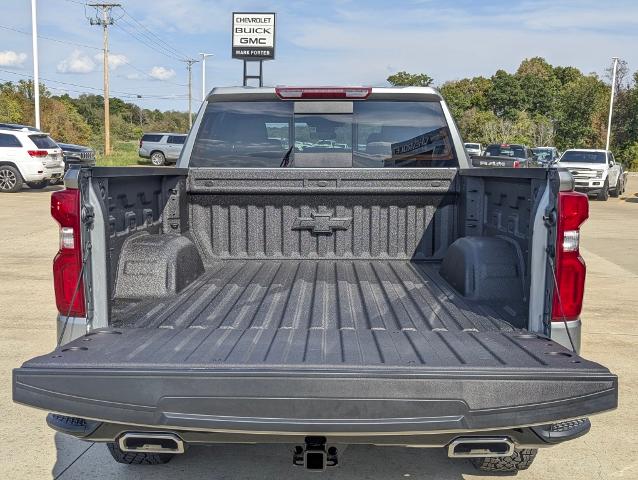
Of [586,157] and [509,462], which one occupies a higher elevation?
[586,157]

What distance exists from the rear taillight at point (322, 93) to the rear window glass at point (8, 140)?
18153 mm

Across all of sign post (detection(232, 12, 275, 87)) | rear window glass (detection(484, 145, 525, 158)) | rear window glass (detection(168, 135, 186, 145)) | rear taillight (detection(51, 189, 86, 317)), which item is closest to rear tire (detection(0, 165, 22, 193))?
sign post (detection(232, 12, 275, 87))

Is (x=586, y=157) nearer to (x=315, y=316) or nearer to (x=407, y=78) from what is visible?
(x=315, y=316)

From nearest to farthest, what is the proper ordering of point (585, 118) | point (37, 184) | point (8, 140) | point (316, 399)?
point (316, 399) < point (8, 140) < point (37, 184) < point (585, 118)

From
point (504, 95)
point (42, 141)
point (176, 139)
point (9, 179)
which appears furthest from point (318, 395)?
point (504, 95)

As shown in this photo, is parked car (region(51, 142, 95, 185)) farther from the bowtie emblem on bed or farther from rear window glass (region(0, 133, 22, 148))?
the bowtie emblem on bed

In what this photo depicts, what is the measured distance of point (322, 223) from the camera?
4.51 metres

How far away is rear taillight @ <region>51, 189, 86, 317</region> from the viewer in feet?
9.61

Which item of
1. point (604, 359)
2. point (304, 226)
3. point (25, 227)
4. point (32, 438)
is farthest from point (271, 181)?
point (25, 227)

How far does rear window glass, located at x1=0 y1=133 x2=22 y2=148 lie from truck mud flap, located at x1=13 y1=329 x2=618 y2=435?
65.0ft

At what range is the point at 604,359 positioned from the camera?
584 cm

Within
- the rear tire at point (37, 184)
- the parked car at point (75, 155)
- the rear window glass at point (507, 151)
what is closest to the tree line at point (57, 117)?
the parked car at point (75, 155)

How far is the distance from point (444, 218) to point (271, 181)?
1.20 meters

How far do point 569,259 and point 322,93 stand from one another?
2.17m
